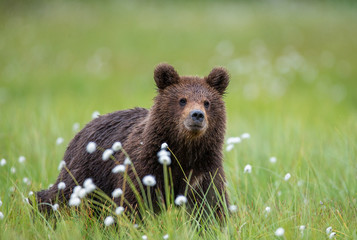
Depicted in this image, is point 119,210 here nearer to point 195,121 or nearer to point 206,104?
point 195,121

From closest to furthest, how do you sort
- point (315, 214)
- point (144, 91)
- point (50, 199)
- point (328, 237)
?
point (328, 237) → point (315, 214) → point (50, 199) → point (144, 91)

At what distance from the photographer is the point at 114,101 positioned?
394 inches

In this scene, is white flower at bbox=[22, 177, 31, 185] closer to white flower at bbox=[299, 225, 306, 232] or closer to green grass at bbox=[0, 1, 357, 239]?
green grass at bbox=[0, 1, 357, 239]

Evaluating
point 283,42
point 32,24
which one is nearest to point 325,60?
point 283,42

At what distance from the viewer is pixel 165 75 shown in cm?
419

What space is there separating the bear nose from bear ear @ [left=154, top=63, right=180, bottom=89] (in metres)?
0.59

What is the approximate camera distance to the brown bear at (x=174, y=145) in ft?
12.5

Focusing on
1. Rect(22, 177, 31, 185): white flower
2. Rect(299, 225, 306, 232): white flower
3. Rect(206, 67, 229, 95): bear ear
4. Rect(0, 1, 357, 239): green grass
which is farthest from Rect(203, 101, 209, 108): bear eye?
Rect(22, 177, 31, 185): white flower

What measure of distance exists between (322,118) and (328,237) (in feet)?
21.3

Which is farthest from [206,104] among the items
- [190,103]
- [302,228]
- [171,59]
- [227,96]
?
[171,59]

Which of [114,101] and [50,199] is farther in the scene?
[114,101]

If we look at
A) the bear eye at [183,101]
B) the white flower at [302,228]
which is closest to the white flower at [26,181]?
the bear eye at [183,101]

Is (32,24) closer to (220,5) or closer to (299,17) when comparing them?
(220,5)

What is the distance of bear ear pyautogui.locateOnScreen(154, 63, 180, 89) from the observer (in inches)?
163
